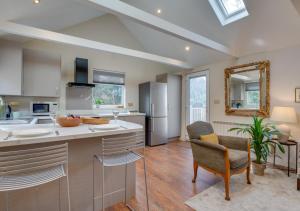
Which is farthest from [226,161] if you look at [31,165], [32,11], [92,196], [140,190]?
[32,11]

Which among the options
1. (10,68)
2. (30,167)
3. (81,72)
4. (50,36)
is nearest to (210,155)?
(30,167)

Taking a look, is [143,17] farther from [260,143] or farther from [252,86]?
[252,86]

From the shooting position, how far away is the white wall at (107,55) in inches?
162

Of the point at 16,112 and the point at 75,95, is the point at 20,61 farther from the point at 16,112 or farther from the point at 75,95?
the point at 75,95

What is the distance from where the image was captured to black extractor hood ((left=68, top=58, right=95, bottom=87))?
4.04 m

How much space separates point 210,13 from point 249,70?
154cm

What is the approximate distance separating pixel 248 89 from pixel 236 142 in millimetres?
1680

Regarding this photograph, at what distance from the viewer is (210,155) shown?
2316 mm

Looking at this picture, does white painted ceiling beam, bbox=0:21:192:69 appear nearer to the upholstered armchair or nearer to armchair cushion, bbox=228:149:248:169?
the upholstered armchair

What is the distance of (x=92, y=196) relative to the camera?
1.85 metres

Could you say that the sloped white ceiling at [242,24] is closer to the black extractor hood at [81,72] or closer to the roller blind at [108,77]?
the roller blind at [108,77]

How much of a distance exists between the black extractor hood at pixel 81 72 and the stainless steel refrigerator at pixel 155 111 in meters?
1.58

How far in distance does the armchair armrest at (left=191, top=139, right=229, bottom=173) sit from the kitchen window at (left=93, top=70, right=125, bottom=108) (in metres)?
3.06

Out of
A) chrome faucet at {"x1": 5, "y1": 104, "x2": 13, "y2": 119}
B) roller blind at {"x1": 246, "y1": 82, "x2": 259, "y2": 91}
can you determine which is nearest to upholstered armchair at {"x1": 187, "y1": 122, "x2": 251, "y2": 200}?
roller blind at {"x1": 246, "y1": 82, "x2": 259, "y2": 91}
